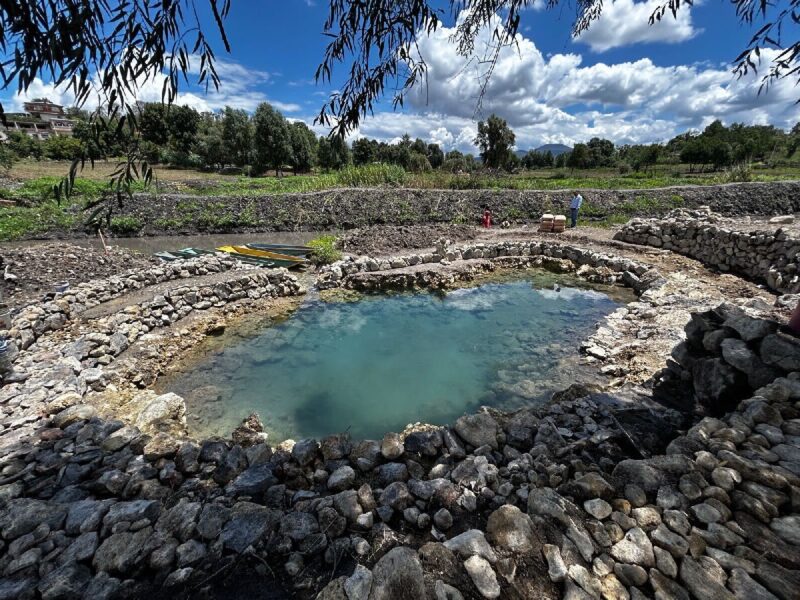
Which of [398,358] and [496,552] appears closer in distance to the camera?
[496,552]

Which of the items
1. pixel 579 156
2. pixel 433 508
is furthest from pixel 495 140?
pixel 433 508

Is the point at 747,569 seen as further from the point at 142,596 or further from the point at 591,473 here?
the point at 142,596

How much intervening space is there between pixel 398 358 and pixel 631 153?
81875mm

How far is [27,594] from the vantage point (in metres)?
2.20

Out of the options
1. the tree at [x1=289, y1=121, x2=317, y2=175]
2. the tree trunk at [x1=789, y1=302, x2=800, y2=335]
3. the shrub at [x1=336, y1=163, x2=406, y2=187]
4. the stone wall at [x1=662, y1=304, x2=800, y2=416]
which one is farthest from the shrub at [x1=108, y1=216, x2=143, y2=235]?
the tree at [x1=289, y1=121, x2=317, y2=175]

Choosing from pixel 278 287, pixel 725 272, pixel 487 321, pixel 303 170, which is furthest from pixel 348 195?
pixel 303 170

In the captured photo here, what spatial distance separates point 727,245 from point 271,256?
15.4 metres

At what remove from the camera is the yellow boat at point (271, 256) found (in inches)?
491

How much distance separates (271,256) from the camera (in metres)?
12.8

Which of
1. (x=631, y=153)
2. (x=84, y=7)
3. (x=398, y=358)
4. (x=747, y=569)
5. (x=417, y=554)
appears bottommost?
(x=398, y=358)

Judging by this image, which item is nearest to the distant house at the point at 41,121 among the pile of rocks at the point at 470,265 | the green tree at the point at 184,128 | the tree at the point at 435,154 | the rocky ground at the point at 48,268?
the green tree at the point at 184,128

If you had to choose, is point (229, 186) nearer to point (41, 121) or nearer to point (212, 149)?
point (212, 149)

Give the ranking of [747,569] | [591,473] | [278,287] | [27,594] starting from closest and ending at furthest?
[747,569] → [27,594] → [591,473] → [278,287]

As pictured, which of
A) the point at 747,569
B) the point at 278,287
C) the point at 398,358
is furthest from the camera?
the point at 278,287
